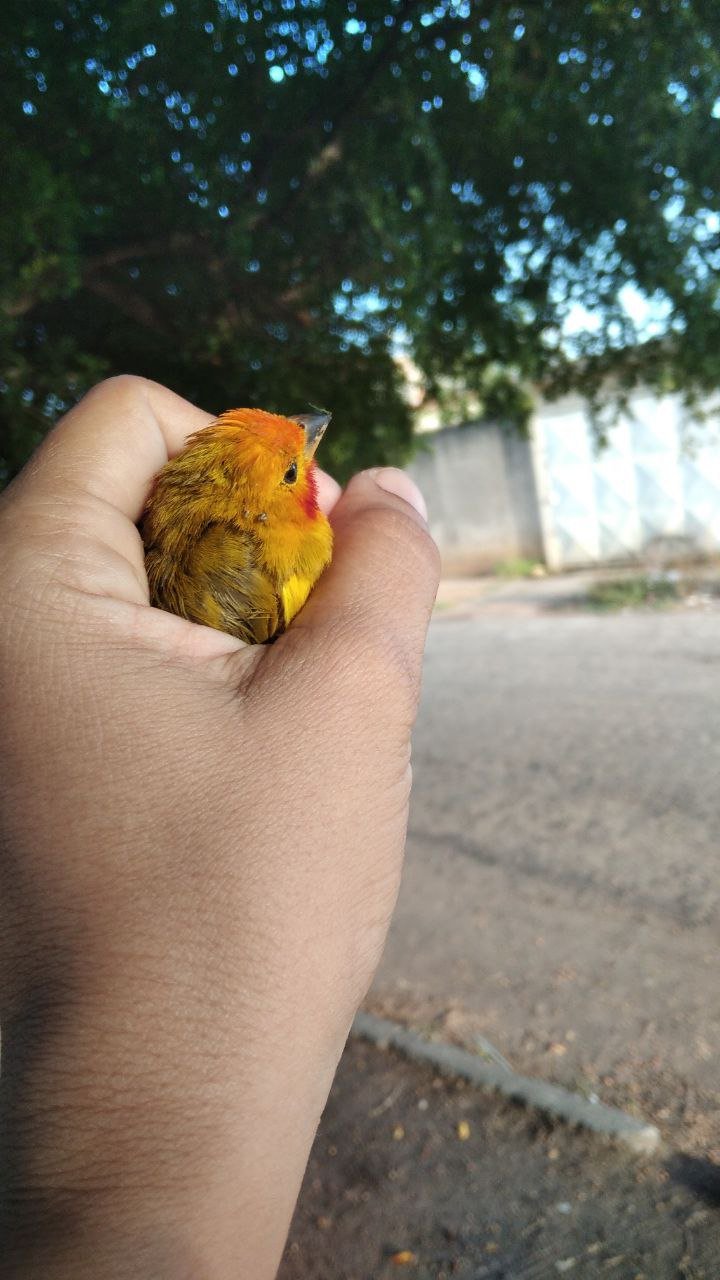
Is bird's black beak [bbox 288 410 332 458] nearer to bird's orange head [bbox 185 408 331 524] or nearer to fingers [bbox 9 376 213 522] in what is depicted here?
bird's orange head [bbox 185 408 331 524]

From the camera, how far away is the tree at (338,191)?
3006 millimetres

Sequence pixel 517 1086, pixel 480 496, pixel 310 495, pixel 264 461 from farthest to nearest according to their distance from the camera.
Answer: pixel 480 496, pixel 517 1086, pixel 310 495, pixel 264 461

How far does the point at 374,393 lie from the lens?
4.02 metres

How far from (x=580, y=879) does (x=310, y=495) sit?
12.3ft

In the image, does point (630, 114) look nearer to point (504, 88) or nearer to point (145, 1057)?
point (504, 88)

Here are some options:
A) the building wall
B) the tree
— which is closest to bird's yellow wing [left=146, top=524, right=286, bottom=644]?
the tree

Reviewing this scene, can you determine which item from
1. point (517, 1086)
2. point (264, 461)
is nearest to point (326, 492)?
point (264, 461)

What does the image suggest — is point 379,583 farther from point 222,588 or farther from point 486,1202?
point 486,1202

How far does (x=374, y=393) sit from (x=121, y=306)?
1144 millimetres

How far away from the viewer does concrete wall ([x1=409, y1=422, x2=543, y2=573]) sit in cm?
1520

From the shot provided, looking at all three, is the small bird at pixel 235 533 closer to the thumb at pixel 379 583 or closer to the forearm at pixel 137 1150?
the thumb at pixel 379 583

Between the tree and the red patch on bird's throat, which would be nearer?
the red patch on bird's throat

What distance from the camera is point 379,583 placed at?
4.33 feet

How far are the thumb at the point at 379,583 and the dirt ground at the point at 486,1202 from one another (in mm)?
2110
